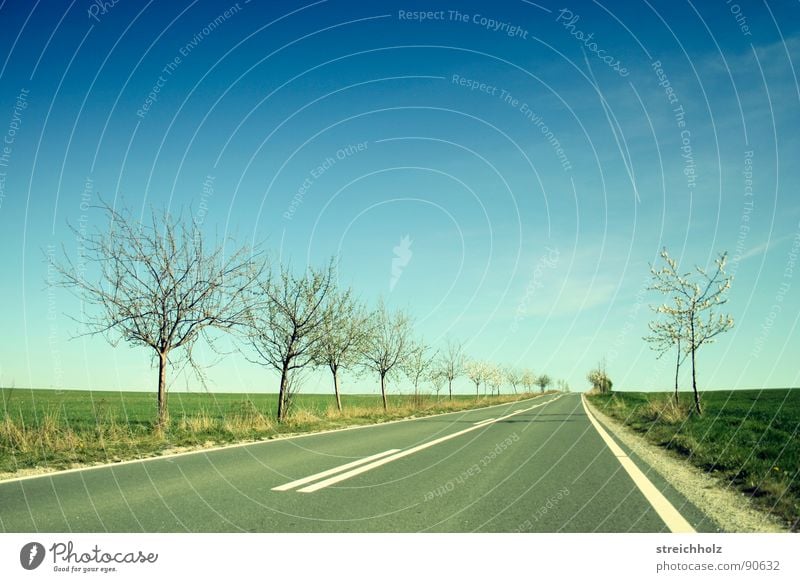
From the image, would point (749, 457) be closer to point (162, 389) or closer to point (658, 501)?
point (658, 501)

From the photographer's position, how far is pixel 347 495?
5.92 m

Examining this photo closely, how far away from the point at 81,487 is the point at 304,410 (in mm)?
14226

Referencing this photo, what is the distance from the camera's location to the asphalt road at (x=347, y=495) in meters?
4.70

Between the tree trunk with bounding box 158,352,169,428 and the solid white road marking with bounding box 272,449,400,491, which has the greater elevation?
the tree trunk with bounding box 158,352,169,428

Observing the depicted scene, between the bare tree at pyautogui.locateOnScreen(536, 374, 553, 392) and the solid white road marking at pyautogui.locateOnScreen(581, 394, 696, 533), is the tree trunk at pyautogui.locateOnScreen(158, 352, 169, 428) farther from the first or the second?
the bare tree at pyautogui.locateOnScreen(536, 374, 553, 392)

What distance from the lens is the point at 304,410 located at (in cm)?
2053

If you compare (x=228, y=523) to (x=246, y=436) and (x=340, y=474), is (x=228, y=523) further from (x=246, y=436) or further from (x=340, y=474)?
(x=246, y=436)

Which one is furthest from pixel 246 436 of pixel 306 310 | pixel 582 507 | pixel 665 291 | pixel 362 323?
pixel 665 291

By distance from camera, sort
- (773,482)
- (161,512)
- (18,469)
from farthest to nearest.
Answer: (18,469) → (773,482) → (161,512)

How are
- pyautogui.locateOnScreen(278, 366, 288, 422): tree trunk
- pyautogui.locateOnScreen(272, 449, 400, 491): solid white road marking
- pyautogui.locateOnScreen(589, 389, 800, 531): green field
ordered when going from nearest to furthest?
1. pyautogui.locateOnScreen(589, 389, 800, 531): green field
2. pyautogui.locateOnScreen(272, 449, 400, 491): solid white road marking
3. pyautogui.locateOnScreen(278, 366, 288, 422): tree trunk

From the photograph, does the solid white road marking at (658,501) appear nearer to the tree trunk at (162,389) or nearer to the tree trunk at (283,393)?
the tree trunk at (162,389)

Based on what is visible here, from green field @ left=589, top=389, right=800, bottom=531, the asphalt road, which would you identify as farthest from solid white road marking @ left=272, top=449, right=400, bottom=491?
green field @ left=589, top=389, right=800, bottom=531

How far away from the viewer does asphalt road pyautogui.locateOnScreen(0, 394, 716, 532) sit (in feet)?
15.4

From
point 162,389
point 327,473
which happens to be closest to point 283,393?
point 162,389
